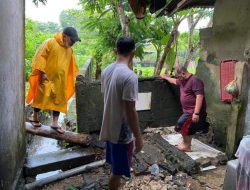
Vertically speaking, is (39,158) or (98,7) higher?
(98,7)

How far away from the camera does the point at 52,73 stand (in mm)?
5164

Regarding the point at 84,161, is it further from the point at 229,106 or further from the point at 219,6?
the point at 219,6

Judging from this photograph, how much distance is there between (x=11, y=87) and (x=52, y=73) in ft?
4.80

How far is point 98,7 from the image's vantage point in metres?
8.19

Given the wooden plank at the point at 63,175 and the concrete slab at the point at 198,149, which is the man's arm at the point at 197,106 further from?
the wooden plank at the point at 63,175

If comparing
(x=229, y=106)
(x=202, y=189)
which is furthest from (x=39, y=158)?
(x=229, y=106)

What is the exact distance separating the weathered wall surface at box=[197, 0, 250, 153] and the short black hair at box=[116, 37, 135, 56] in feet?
8.52

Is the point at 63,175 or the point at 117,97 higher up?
the point at 117,97

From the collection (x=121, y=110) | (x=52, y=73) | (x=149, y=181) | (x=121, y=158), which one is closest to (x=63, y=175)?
(x=149, y=181)

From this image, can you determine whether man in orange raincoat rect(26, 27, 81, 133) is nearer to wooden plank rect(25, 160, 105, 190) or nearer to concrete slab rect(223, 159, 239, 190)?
wooden plank rect(25, 160, 105, 190)

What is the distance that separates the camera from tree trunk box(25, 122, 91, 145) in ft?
17.3

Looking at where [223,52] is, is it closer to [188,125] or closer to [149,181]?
[188,125]

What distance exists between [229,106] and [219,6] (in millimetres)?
2077

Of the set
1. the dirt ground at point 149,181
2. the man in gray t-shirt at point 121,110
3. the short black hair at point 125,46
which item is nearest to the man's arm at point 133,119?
the man in gray t-shirt at point 121,110
